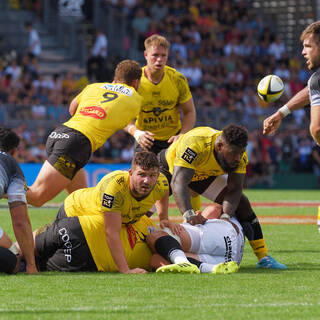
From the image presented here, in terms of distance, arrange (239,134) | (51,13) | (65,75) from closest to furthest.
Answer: (239,134) → (65,75) → (51,13)

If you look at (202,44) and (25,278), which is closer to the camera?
(25,278)

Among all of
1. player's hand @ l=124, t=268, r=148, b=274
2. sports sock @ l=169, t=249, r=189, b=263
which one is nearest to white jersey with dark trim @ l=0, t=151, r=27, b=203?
player's hand @ l=124, t=268, r=148, b=274

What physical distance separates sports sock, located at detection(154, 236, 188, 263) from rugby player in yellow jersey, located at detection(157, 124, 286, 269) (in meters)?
0.51

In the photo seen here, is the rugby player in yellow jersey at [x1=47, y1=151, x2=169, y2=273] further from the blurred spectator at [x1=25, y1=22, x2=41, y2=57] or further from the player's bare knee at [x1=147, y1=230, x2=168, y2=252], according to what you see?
the blurred spectator at [x1=25, y1=22, x2=41, y2=57]

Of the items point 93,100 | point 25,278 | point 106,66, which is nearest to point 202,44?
point 106,66

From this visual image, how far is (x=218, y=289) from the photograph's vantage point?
6.11 metres

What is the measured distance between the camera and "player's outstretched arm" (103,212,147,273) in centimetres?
700

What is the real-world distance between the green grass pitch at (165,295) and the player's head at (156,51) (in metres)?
2.97

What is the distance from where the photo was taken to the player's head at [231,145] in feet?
24.9

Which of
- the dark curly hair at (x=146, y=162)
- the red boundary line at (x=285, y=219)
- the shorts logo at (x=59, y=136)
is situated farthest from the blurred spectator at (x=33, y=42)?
the dark curly hair at (x=146, y=162)

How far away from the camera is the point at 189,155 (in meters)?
8.04

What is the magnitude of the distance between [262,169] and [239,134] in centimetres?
1758

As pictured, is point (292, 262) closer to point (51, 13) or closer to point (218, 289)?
point (218, 289)

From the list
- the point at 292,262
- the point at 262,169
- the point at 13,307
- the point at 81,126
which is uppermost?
the point at 81,126
